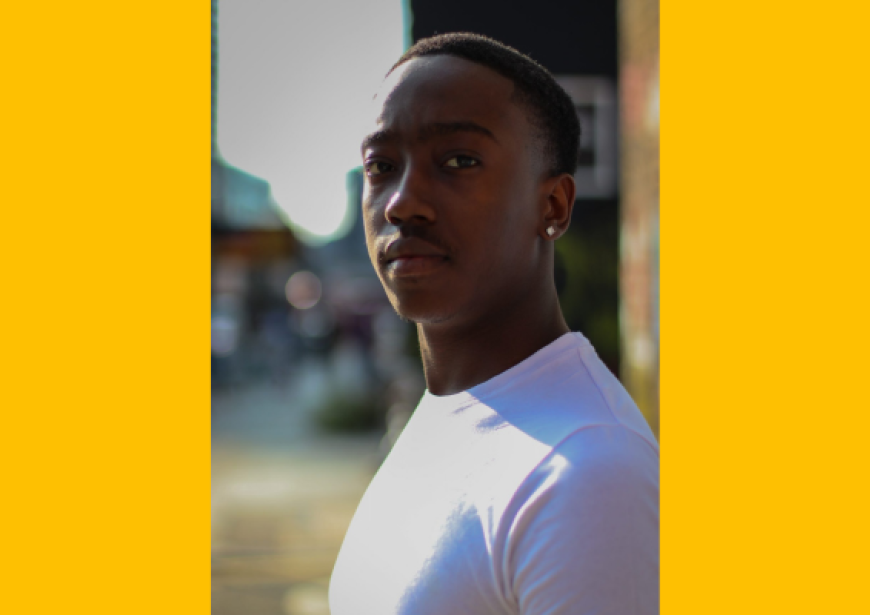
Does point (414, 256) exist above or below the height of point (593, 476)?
above

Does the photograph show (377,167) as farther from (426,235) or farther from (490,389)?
(490,389)

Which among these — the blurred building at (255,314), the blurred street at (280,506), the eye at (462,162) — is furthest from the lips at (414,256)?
the blurred street at (280,506)

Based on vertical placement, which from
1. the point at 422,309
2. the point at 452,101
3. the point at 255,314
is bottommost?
the point at 255,314

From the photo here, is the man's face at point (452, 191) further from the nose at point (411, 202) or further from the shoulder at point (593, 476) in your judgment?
the shoulder at point (593, 476)

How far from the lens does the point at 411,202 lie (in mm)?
1318

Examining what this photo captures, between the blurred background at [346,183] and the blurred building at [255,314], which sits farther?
the blurred building at [255,314]

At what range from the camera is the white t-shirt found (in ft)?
3.47

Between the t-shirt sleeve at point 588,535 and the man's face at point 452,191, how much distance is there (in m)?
0.39

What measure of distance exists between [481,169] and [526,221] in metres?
0.15

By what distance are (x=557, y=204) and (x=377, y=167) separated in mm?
356

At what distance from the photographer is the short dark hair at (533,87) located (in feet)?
4.63

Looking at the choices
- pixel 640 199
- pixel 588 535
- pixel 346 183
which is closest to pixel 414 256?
pixel 588 535

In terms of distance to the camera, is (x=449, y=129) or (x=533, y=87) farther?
(x=533, y=87)

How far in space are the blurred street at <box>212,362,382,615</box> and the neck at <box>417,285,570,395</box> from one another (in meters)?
3.16
